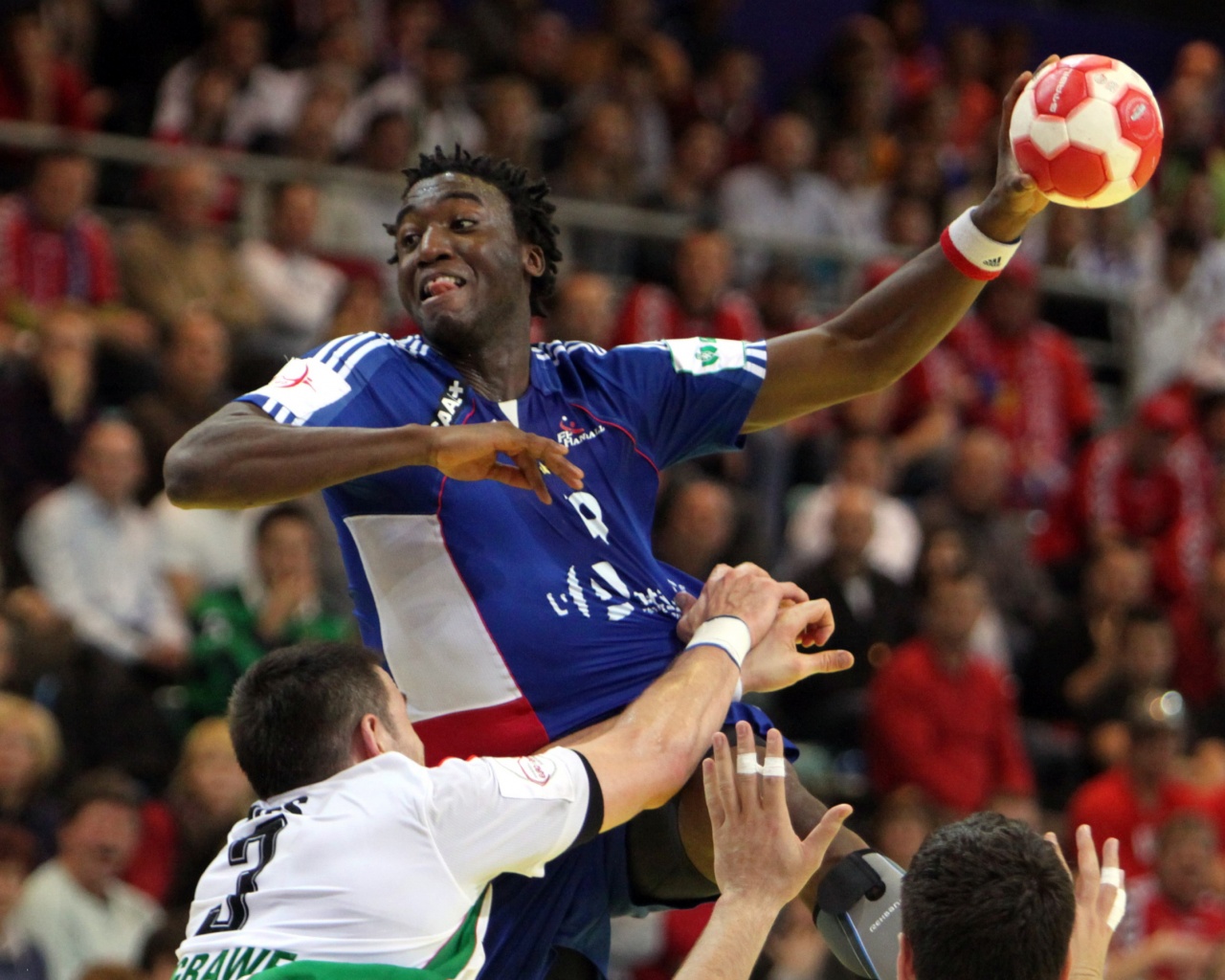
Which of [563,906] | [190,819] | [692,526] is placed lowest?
[190,819]

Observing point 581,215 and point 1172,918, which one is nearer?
point 1172,918

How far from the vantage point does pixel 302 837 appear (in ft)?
12.4

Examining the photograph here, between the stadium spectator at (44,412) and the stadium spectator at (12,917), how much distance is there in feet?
7.21

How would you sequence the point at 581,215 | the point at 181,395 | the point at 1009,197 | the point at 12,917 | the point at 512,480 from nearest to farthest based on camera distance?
1. the point at 512,480
2. the point at 1009,197
3. the point at 12,917
4. the point at 181,395
5. the point at 581,215

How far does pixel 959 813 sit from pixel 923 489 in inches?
116

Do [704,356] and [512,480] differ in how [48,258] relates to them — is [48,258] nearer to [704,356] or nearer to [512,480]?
[704,356]

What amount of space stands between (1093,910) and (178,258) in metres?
8.14

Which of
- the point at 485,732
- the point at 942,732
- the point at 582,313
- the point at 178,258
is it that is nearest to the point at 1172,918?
the point at 942,732

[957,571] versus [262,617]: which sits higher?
[262,617]

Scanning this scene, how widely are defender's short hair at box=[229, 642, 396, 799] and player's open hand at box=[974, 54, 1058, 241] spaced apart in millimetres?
2221

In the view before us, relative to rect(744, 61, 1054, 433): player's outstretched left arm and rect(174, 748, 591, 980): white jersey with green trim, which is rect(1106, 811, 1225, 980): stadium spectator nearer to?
rect(744, 61, 1054, 433): player's outstretched left arm

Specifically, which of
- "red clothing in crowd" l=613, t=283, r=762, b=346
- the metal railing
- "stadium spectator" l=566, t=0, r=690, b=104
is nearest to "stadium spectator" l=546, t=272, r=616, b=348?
"red clothing in crowd" l=613, t=283, r=762, b=346

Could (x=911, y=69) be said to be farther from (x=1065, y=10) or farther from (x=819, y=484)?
(x=819, y=484)

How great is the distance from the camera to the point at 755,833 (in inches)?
155
